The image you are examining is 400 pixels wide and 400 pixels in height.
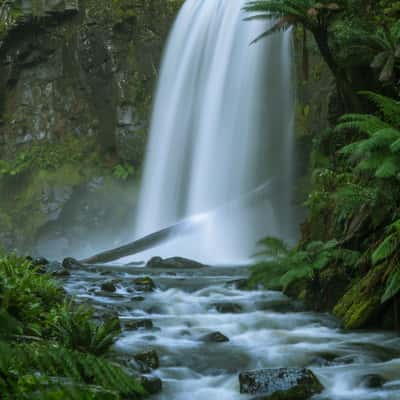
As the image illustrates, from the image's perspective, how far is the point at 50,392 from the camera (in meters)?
1.64

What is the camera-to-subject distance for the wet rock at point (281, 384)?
15.7 ft

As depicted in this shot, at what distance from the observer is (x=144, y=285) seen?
34.1 feet

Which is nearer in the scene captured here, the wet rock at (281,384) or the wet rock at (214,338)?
the wet rock at (281,384)

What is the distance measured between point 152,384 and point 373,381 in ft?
6.82

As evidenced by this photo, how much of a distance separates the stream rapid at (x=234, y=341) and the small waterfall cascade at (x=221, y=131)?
7355 mm

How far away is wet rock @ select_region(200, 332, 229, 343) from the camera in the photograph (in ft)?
22.8

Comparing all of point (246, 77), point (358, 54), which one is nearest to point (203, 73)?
point (246, 77)

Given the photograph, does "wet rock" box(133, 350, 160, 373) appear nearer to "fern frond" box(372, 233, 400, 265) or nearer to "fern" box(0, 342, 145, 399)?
"fern frond" box(372, 233, 400, 265)

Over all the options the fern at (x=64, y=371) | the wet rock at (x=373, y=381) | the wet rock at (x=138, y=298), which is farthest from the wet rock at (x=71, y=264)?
the fern at (x=64, y=371)

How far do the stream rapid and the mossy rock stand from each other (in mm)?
216

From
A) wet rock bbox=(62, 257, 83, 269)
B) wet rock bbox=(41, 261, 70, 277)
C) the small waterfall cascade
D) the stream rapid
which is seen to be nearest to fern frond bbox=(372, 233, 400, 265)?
the stream rapid

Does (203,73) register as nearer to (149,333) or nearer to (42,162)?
(42,162)

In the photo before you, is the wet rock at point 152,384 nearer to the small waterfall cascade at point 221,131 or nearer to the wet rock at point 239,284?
the wet rock at point 239,284

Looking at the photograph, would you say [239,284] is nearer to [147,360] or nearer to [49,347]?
[147,360]
